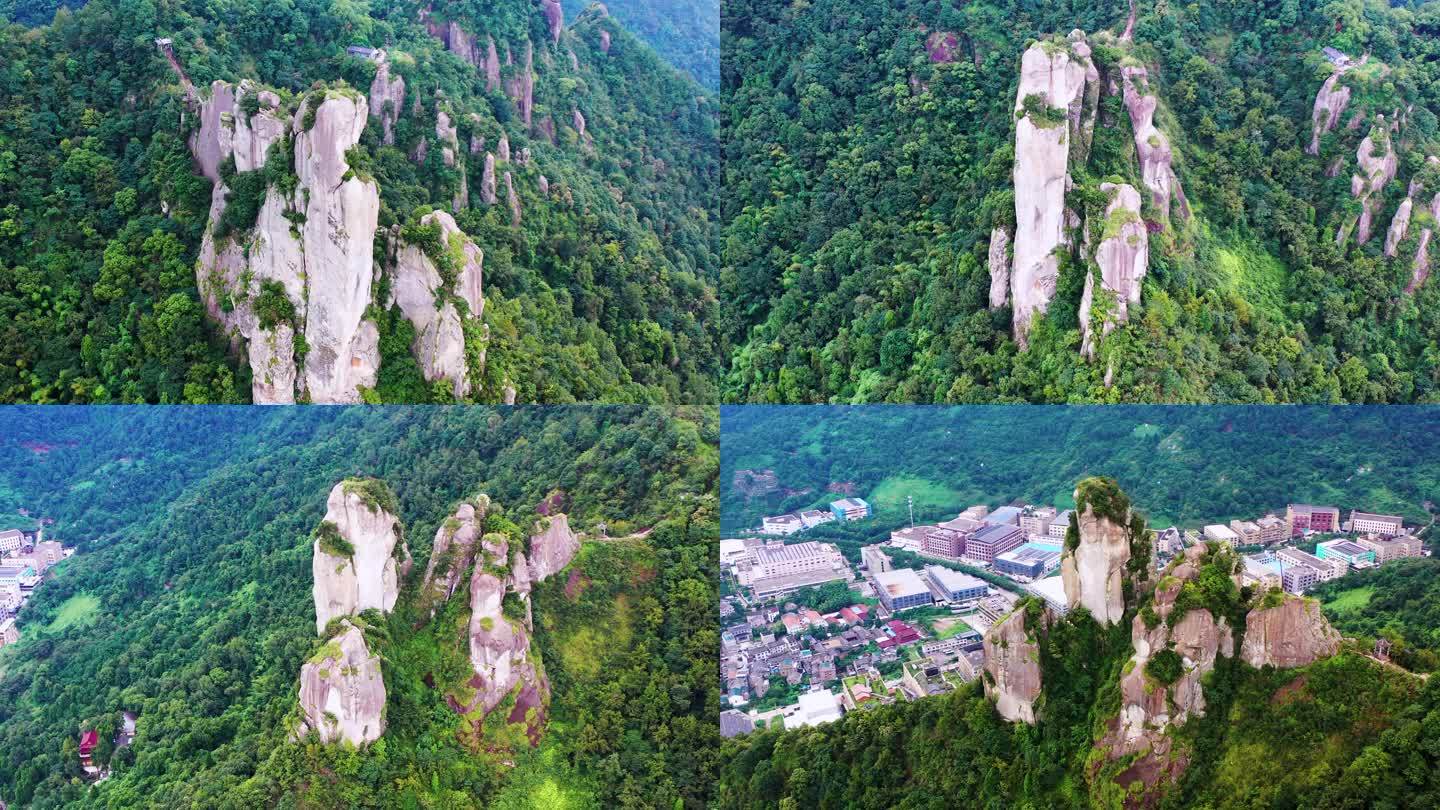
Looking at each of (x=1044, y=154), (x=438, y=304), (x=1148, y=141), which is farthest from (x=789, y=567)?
(x=1148, y=141)

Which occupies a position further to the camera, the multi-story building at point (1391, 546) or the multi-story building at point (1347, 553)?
the multi-story building at point (1391, 546)

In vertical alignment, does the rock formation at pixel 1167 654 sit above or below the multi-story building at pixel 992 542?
below

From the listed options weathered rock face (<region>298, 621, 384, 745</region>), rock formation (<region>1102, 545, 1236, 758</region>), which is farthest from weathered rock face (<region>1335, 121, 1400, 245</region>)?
weathered rock face (<region>298, 621, 384, 745</region>)

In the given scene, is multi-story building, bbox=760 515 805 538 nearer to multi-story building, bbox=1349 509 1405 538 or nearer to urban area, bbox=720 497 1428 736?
urban area, bbox=720 497 1428 736

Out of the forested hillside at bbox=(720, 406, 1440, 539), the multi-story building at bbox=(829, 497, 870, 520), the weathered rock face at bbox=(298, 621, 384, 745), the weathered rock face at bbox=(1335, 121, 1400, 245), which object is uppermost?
the weathered rock face at bbox=(1335, 121, 1400, 245)

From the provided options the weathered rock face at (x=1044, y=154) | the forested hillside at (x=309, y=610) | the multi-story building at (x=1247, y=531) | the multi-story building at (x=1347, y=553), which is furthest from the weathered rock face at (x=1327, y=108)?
the forested hillside at (x=309, y=610)

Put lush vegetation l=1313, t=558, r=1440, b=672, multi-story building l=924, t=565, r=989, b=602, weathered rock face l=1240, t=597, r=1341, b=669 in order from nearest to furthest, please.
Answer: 1. weathered rock face l=1240, t=597, r=1341, b=669
2. lush vegetation l=1313, t=558, r=1440, b=672
3. multi-story building l=924, t=565, r=989, b=602

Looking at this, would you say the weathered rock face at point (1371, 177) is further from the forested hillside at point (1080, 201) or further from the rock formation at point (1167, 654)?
the rock formation at point (1167, 654)
